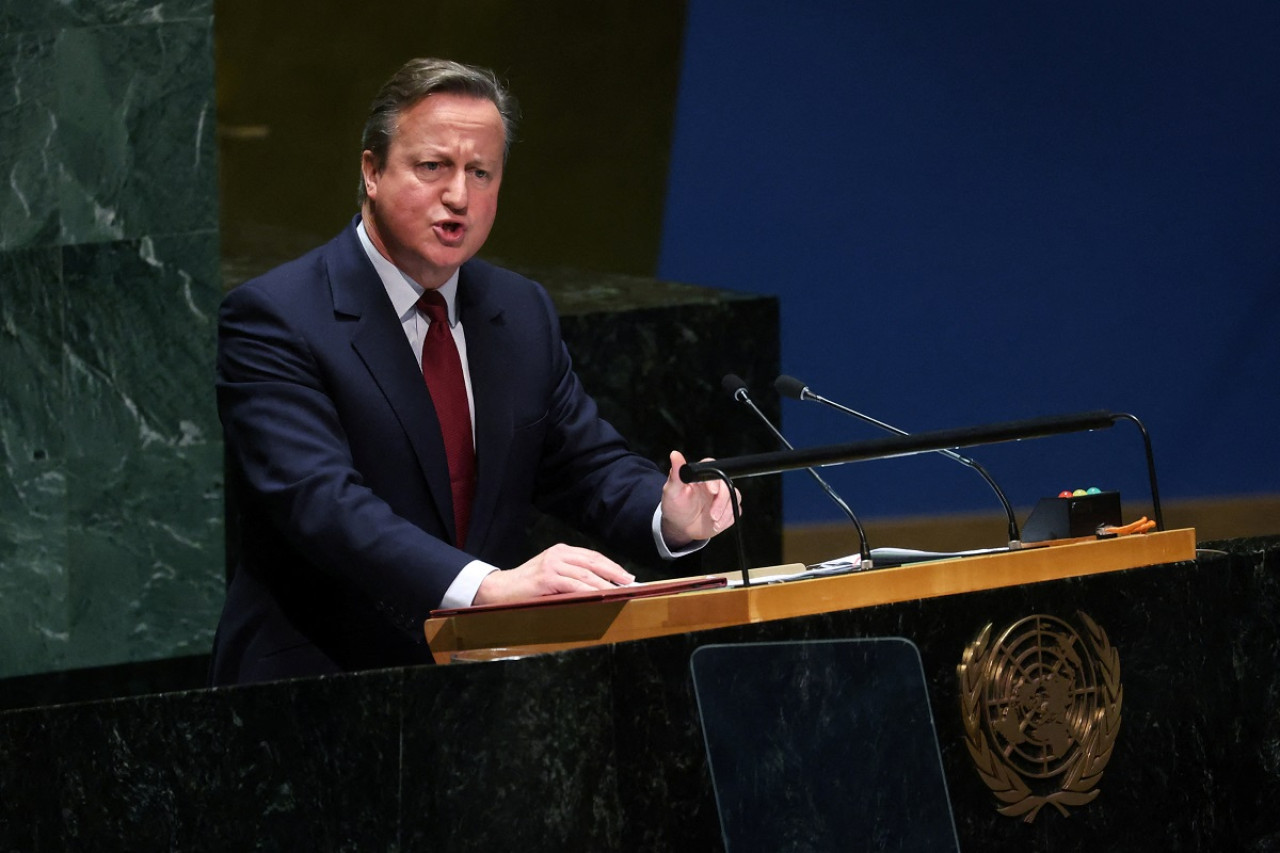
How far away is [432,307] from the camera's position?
294 centimetres

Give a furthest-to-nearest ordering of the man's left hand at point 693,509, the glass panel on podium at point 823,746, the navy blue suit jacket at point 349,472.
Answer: the man's left hand at point 693,509 < the navy blue suit jacket at point 349,472 < the glass panel on podium at point 823,746

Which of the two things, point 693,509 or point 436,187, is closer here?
point 693,509

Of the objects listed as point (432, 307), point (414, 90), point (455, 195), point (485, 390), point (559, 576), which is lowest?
point (559, 576)

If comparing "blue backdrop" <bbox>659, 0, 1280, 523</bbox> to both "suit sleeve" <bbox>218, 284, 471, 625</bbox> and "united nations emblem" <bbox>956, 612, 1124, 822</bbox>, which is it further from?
"united nations emblem" <bbox>956, 612, 1124, 822</bbox>

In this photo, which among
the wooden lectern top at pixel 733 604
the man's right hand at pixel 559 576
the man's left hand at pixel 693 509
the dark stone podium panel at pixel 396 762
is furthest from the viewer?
the man's left hand at pixel 693 509

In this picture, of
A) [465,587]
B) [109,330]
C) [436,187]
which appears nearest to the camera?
[465,587]

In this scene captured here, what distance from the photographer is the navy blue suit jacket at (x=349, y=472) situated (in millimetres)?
2570

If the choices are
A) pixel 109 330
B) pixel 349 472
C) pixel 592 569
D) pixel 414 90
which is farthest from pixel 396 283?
pixel 109 330

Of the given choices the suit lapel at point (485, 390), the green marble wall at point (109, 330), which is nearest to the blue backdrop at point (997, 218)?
the green marble wall at point (109, 330)

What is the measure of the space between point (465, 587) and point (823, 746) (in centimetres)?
62

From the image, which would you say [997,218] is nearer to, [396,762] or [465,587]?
[465,587]

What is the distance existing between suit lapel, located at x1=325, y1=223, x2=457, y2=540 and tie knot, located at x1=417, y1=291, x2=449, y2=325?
8cm

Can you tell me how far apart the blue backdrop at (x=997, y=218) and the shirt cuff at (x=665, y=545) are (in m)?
2.77

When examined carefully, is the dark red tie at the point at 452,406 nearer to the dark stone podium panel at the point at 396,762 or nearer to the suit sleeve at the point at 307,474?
the suit sleeve at the point at 307,474
